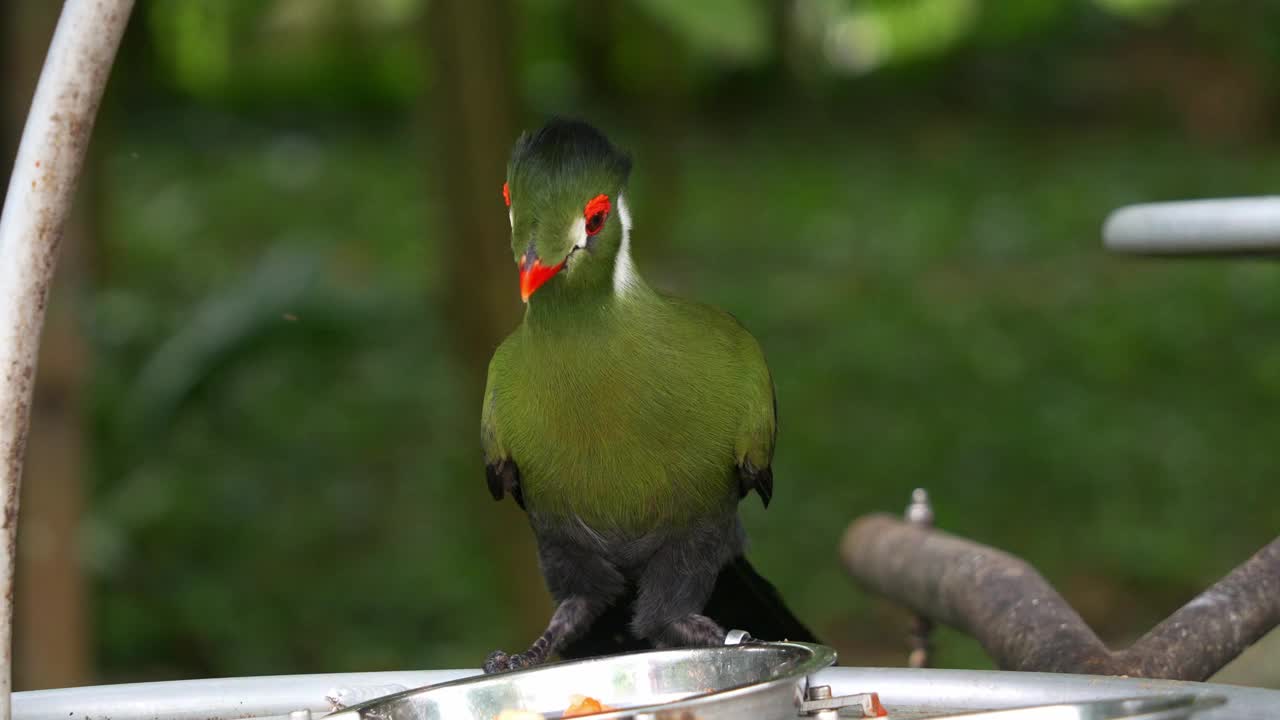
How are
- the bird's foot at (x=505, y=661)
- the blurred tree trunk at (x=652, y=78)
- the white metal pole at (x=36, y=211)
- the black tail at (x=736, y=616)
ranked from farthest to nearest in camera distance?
the blurred tree trunk at (x=652, y=78), the black tail at (x=736, y=616), the bird's foot at (x=505, y=661), the white metal pole at (x=36, y=211)

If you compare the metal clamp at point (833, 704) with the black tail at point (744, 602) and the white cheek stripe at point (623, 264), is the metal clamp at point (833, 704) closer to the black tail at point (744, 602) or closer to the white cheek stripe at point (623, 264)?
the white cheek stripe at point (623, 264)

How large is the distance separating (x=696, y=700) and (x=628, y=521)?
89 centimetres

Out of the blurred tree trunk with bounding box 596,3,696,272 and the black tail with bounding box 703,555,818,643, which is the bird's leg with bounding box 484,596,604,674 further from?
the blurred tree trunk with bounding box 596,3,696,272

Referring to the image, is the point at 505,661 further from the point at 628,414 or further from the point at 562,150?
the point at 562,150

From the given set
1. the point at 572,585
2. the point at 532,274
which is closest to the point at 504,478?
the point at 572,585

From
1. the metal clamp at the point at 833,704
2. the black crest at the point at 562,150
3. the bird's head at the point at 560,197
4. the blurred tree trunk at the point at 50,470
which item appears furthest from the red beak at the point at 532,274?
the blurred tree trunk at the point at 50,470

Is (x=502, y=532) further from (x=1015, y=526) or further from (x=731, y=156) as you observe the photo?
(x=731, y=156)

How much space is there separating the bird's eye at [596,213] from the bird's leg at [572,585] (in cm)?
48

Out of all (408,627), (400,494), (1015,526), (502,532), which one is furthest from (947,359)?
(502,532)

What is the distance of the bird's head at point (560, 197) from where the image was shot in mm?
1767

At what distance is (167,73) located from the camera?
11.2 m

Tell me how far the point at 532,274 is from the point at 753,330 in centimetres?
677

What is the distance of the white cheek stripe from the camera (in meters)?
1.94

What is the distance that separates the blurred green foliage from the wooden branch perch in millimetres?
1463
